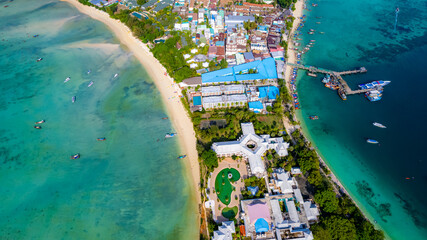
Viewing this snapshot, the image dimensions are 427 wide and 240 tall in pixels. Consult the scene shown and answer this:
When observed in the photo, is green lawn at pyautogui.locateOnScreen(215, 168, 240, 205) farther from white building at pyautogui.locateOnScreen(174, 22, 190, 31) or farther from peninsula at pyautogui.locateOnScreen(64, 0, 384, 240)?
white building at pyautogui.locateOnScreen(174, 22, 190, 31)

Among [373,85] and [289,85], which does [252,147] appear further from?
[373,85]

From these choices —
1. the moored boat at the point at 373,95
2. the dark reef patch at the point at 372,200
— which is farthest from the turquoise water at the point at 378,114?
the moored boat at the point at 373,95

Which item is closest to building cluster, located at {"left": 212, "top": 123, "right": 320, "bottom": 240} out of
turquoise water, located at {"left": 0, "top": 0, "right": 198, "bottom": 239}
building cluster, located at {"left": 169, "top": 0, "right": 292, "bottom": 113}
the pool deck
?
the pool deck

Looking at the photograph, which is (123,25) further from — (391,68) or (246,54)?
(391,68)

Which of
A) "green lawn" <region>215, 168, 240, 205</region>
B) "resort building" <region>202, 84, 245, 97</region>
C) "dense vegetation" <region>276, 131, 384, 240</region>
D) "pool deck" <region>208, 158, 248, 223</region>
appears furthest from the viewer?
"resort building" <region>202, 84, 245, 97</region>

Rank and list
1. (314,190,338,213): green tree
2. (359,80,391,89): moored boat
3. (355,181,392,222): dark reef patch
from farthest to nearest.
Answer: (359,80,391,89): moored boat < (355,181,392,222): dark reef patch < (314,190,338,213): green tree

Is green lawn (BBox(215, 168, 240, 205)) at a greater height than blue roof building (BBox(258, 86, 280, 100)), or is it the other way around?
blue roof building (BBox(258, 86, 280, 100))
